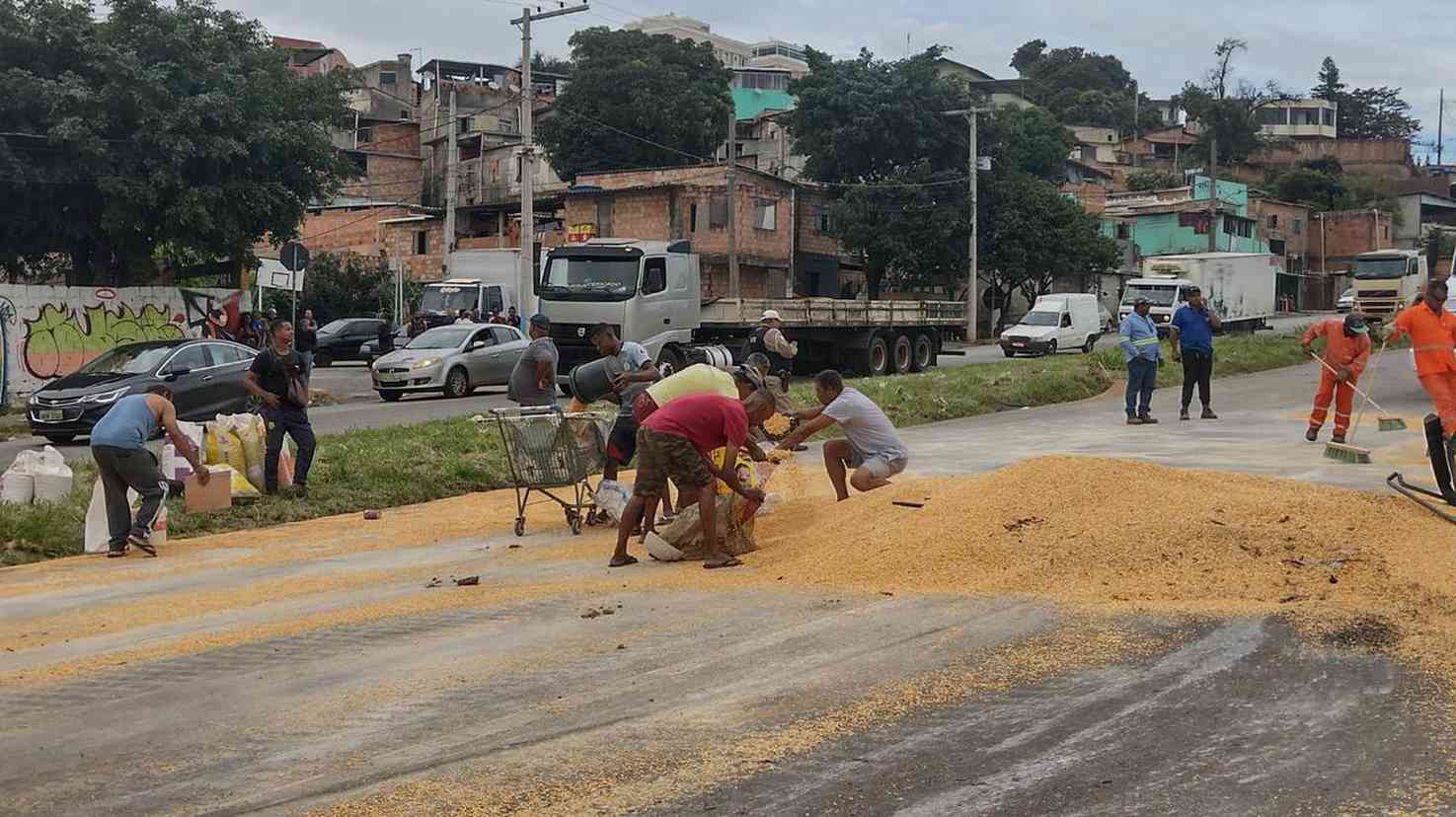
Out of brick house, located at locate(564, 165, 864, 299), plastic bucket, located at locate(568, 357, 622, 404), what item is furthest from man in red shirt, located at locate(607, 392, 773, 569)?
brick house, located at locate(564, 165, 864, 299)

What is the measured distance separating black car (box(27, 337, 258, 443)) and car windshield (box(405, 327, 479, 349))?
6084mm

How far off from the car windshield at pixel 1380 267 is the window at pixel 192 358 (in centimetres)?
3438

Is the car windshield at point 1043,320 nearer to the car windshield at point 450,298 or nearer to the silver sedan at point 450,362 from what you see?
the car windshield at point 450,298

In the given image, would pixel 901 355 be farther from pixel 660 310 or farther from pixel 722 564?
pixel 722 564

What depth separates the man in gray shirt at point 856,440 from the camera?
1146cm

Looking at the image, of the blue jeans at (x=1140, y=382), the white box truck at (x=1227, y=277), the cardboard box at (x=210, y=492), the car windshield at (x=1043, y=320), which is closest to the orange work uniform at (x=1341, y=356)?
the blue jeans at (x=1140, y=382)

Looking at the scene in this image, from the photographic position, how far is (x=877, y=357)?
3120cm

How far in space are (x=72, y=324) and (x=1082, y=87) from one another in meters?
105

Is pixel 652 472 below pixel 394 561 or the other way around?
the other way around

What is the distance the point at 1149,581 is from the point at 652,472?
3300 mm

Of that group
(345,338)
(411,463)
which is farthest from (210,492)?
(345,338)

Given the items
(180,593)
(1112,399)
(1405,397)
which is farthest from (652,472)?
(1405,397)

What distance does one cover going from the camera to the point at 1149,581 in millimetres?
8141

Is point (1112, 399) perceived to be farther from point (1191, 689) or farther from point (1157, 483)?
point (1191, 689)
